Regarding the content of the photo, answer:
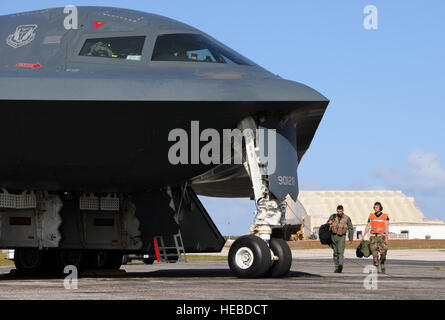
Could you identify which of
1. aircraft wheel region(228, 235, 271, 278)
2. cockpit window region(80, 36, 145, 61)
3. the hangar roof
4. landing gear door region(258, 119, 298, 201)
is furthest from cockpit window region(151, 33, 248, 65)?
the hangar roof

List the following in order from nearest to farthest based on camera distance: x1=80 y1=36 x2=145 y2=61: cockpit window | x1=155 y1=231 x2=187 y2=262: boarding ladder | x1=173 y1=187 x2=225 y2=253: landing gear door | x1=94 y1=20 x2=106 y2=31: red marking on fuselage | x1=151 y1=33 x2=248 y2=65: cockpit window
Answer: x1=80 y1=36 x2=145 y2=61: cockpit window → x1=151 y1=33 x2=248 y2=65: cockpit window → x1=94 y1=20 x2=106 y2=31: red marking on fuselage → x1=155 y1=231 x2=187 y2=262: boarding ladder → x1=173 y1=187 x2=225 y2=253: landing gear door

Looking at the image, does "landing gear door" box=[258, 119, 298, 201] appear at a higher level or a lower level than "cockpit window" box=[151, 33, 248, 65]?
lower

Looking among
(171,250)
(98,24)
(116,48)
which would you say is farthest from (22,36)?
(171,250)

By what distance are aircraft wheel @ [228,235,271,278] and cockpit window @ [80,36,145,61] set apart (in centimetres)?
428

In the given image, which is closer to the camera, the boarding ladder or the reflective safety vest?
the boarding ladder

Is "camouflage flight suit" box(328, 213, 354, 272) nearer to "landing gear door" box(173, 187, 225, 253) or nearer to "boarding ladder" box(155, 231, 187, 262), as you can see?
"landing gear door" box(173, 187, 225, 253)

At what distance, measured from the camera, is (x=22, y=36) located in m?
15.2

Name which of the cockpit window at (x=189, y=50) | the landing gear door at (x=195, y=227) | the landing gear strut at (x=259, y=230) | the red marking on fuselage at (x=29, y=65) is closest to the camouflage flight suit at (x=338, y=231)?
the landing gear door at (x=195, y=227)

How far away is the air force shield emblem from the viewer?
49.2 feet

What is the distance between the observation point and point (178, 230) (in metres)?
16.7

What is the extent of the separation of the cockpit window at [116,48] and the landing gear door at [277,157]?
2.99 m

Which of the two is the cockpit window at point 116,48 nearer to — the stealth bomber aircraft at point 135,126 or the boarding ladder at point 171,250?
the stealth bomber aircraft at point 135,126

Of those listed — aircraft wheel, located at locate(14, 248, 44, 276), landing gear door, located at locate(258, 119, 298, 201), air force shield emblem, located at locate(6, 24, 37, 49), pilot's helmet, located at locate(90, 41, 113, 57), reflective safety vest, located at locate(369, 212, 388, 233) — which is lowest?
aircraft wheel, located at locate(14, 248, 44, 276)

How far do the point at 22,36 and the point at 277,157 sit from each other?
5.94 metres
